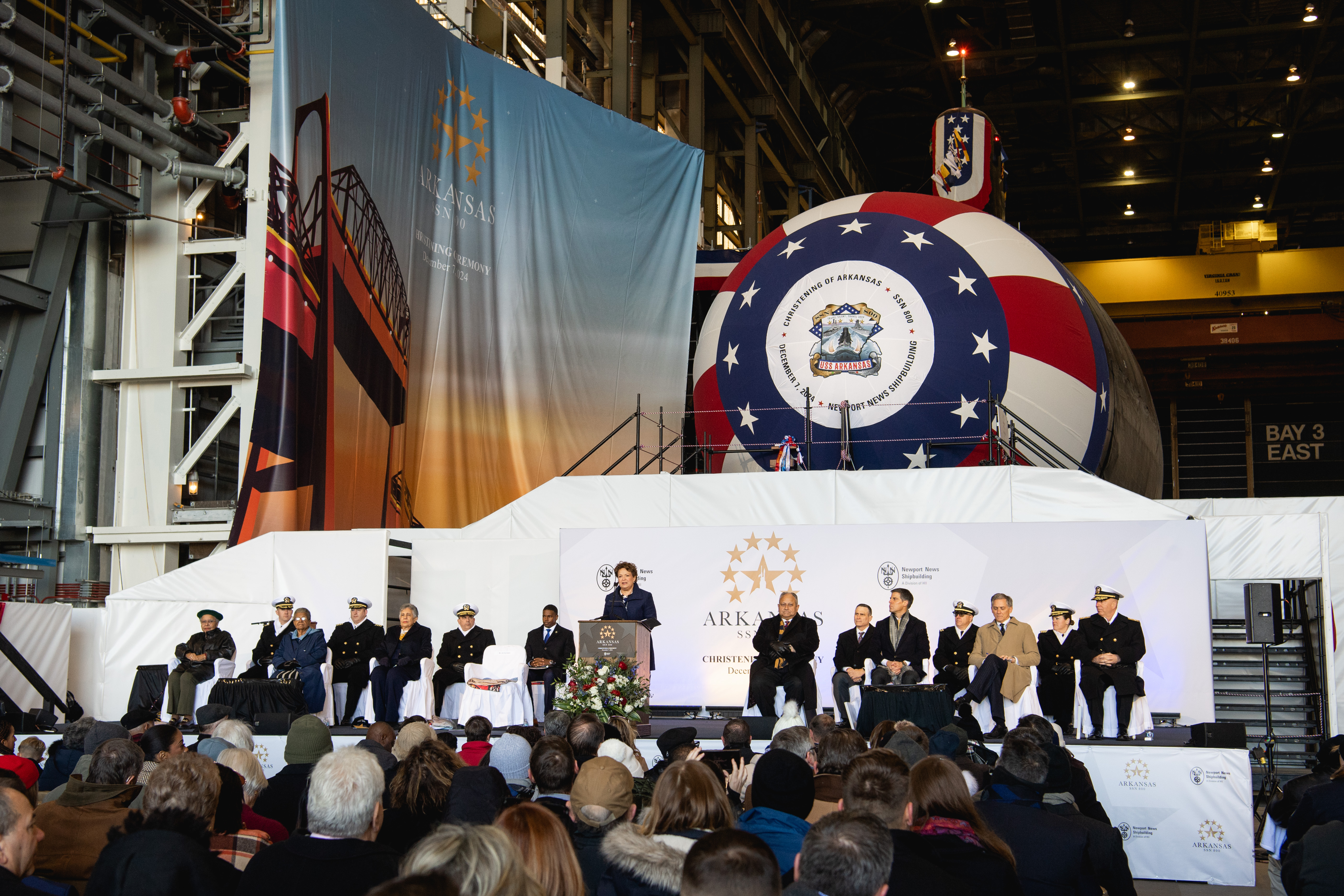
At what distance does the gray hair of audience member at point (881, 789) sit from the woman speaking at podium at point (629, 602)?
727cm

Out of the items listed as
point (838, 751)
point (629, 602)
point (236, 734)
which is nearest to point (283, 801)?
point (236, 734)

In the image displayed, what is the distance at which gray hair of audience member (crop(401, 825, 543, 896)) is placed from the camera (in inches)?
97.6

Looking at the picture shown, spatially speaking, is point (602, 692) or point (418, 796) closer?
point (418, 796)

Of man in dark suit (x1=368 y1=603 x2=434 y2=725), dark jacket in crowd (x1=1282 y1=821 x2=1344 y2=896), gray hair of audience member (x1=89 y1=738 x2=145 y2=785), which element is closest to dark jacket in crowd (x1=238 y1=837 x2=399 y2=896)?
gray hair of audience member (x1=89 y1=738 x2=145 y2=785)

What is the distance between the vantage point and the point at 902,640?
11.0 meters

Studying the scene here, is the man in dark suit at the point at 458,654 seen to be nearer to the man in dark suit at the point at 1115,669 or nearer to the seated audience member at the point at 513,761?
the man in dark suit at the point at 1115,669

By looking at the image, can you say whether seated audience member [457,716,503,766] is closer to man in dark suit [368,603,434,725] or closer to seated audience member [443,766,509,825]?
seated audience member [443,766,509,825]

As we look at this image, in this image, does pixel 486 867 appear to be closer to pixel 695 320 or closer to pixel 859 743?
pixel 859 743

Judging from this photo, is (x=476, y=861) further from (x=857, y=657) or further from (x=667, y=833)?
(x=857, y=657)

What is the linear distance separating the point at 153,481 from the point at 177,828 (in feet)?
50.0

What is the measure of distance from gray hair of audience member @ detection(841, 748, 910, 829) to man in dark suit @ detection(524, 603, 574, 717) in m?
7.58

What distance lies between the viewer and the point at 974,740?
9164mm

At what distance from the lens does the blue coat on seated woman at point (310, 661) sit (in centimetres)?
1174

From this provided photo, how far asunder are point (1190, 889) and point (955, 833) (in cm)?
508
